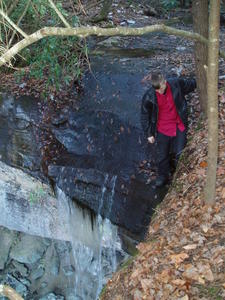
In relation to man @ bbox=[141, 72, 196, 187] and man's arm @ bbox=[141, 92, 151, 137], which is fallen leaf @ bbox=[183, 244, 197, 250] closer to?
man @ bbox=[141, 72, 196, 187]

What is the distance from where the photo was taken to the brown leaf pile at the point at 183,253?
3.62 metres

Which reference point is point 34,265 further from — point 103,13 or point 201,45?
point 103,13

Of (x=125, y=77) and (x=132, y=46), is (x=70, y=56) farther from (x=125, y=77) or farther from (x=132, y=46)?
(x=132, y=46)

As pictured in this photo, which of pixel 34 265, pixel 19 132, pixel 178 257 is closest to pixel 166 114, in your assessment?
pixel 178 257

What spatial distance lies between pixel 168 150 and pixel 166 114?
0.71 meters

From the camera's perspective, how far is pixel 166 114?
5422mm

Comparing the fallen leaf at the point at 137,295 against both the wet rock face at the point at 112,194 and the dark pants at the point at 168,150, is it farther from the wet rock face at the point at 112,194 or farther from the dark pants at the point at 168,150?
the dark pants at the point at 168,150

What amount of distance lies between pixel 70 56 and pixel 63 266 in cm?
499

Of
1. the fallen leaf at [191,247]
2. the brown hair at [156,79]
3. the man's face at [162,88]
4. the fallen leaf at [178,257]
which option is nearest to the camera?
the fallen leaf at [178,257]

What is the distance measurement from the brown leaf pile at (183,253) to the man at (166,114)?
2.06ft

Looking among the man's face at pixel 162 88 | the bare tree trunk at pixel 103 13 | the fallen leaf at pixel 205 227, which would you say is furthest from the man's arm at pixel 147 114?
the bare tree trunk at pixel 103 13

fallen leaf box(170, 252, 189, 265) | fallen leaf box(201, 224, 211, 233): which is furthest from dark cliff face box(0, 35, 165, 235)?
fallen leaf box(170, 252, 189, 265)

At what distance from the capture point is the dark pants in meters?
5.75

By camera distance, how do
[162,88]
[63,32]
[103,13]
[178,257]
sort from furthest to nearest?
[103,13] < [162,88] < [178,257] < [63,32]
